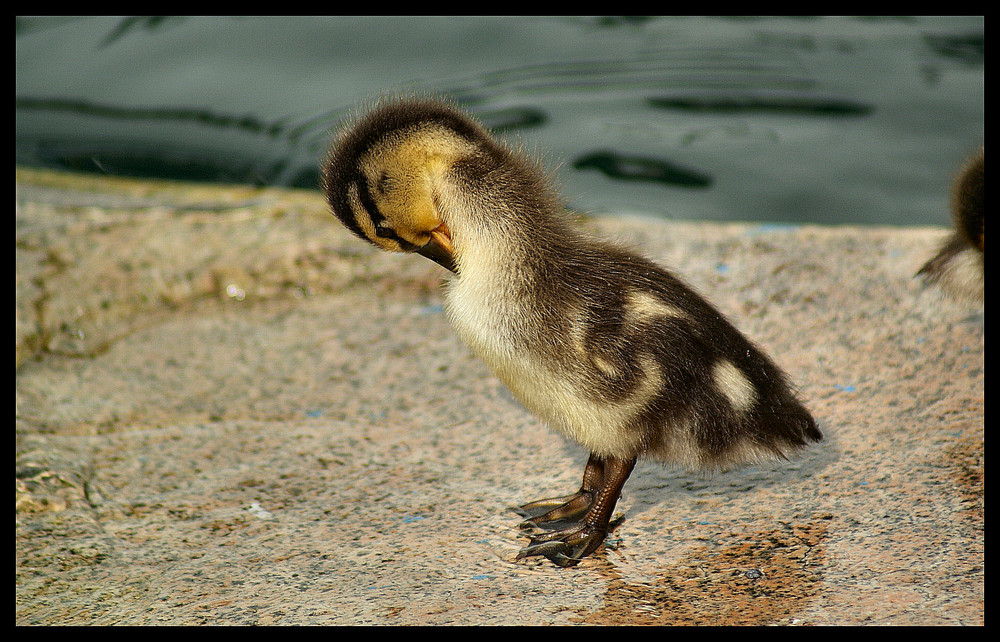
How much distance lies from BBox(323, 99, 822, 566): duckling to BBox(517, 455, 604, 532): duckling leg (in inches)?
5.0

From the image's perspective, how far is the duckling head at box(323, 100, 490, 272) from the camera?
3.14 m

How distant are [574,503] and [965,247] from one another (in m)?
2.05

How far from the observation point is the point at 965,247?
429 cm

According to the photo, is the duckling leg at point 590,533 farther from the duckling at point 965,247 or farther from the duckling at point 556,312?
the duckling at point 965,247

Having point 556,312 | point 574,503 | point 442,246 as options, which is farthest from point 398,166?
point 574,503

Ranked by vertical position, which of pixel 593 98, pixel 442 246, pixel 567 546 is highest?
pixel 593 98

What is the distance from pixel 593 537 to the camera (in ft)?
10.6

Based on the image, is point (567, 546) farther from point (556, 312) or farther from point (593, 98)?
point (593, 98)

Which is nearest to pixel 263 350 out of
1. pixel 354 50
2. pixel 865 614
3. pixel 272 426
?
pixel 272 426

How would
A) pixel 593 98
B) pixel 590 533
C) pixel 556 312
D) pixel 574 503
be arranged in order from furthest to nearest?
pixel 593 98
pixel 574 503
pixel 590 533
pixel 556 312

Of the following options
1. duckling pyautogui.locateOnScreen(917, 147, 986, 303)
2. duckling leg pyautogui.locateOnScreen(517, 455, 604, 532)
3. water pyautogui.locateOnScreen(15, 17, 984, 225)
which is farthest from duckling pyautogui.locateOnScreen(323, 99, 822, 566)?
water pyautogui.locateOnScreen(15, 17, 984, 225)

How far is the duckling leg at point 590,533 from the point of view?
125 inches

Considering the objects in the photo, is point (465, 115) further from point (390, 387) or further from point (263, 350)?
point (263, 350)

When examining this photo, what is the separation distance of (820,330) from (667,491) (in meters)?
1.25
